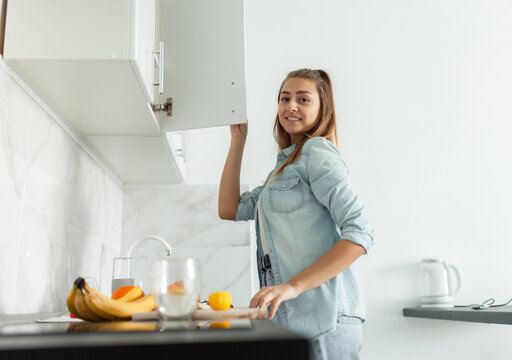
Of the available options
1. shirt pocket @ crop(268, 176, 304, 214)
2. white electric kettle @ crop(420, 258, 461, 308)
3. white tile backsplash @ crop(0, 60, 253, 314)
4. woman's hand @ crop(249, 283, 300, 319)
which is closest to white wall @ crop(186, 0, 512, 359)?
white electric kettle @ crop(420, 258, 461, 308)

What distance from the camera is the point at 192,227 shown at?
229 cm

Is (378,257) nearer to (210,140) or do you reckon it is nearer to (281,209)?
(210,140)

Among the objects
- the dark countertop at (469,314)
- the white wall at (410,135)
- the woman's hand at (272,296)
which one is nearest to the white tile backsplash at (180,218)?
the white wall at (410,135)

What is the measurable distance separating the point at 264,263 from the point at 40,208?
58cm

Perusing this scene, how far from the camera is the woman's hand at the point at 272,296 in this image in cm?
98

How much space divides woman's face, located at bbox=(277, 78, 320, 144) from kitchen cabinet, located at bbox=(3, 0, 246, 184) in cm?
18

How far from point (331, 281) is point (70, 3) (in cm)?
85

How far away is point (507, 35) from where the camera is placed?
2.57m

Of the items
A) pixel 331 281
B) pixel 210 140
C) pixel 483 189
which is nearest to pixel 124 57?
pixel 331 281

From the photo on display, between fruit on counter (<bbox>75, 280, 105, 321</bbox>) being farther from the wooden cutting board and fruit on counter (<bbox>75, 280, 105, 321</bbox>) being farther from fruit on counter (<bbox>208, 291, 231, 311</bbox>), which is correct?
fruit on counter (<bbox>208, 291, 231, 311</bbox>)

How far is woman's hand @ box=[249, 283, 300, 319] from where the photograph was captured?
983 millimetres

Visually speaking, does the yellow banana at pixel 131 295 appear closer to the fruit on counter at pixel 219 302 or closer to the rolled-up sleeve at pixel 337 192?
the fruit on counter at pixel 219 302

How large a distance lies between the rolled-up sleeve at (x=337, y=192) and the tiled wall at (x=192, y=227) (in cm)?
97

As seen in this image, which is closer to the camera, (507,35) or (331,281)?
(331,281)
